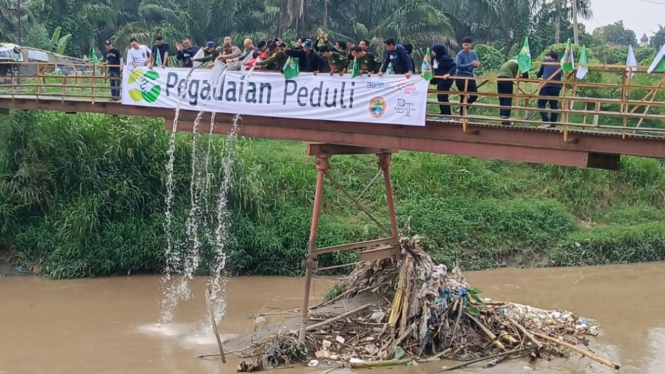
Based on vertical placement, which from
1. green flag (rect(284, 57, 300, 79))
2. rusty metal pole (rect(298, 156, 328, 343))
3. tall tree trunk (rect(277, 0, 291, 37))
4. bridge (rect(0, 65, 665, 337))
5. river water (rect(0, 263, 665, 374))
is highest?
tall tree trunk (rect(277, 0, 291, 37))

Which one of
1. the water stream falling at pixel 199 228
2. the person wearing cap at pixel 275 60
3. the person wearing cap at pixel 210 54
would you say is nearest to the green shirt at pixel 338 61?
the person wearing cap at pixel 275 60

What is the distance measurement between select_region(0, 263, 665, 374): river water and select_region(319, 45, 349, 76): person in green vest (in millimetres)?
5222

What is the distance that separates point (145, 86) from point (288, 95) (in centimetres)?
362

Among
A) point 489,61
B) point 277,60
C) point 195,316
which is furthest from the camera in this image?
point 489,61

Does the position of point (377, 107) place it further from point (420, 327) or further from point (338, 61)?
point (420, 327)

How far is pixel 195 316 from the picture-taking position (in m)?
15.9

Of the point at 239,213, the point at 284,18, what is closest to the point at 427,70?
the point at 239,213

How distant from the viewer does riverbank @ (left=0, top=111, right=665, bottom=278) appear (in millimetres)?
19422

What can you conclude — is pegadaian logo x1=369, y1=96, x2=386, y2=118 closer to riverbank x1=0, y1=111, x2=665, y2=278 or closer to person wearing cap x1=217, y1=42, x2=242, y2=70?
person wearing cap x1=217, y1=42, x2=242, y2=70

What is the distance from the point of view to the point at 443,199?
919 inches

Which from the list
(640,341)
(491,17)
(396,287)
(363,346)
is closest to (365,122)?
(396,287)

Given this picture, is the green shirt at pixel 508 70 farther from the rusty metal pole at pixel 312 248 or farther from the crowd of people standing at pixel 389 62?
the rusty metal pole at pixel 312 248

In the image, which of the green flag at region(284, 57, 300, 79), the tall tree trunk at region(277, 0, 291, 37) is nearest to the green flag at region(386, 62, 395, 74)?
the green flag at region(284, 57, 300, 79)

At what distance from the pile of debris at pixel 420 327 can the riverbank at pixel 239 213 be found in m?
6.69
